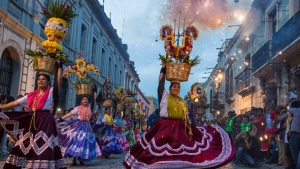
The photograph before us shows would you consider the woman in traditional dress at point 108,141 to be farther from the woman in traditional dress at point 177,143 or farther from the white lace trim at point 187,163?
the white lace trim at point 187,163

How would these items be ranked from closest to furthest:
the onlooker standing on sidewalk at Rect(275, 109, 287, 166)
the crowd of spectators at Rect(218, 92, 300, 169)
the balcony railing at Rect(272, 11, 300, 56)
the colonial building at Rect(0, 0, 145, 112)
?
1. the onlooker standing on sidewalk at Rect(275, 109, 287, 166)
2. the crowd of spectators at Rect(218, 92, 300, 169)
3. the colonial building at Rect(0, 0, 145, 112)
4. the balcony railing at Rect(272, 11, 300, 56)

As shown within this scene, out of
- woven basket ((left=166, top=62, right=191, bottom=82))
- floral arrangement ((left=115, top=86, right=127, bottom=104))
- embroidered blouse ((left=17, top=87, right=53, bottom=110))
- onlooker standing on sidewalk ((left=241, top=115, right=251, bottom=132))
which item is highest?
floral arrangement ((left=115, top=86, right=127, bottom=104))

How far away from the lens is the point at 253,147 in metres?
10.8

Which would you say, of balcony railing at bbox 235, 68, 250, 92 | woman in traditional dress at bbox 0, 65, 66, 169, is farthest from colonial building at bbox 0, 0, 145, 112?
balcony railing at bbox 235, 68, 250, 92

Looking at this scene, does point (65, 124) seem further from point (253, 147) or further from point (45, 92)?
point (253, 147)

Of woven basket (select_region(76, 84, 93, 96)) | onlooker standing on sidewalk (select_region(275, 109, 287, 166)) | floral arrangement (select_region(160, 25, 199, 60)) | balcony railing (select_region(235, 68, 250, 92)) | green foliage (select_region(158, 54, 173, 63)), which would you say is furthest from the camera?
balcony railing (select_region(235, 68, 250, 92))

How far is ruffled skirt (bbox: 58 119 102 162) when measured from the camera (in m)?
8.41

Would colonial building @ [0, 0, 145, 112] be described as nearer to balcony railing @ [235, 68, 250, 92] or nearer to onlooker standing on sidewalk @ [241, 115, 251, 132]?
onlooker standing on sidewalk @ [241, 115, 251, 132]

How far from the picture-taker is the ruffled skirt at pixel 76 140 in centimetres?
841

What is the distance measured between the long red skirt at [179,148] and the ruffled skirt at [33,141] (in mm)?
1146

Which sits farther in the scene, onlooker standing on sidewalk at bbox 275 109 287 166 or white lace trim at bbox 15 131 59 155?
onlooker standing on sidewalk at bbox 275 109 287 166

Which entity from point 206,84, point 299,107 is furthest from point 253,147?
point 206,84

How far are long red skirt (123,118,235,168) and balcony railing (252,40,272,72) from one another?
13560 mm

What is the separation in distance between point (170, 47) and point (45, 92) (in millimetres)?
2174
